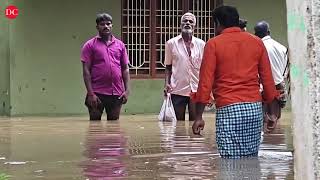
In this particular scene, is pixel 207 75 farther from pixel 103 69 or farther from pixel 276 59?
pixel 103 69

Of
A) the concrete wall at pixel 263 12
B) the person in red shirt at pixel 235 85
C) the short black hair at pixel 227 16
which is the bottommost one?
the person in red shirt at pixel 235 85

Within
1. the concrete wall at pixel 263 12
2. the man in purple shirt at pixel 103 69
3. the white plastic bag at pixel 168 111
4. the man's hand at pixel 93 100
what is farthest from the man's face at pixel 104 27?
the concrete wall at pixel 263 12

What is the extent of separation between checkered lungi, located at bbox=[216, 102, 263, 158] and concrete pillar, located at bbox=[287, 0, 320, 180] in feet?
9.88

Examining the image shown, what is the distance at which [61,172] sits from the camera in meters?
6.25

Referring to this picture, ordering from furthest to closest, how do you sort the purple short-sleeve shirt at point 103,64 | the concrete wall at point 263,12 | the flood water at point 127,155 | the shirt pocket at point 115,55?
the concrete wall at point 263,12
the shirt pocket at point 115,55
the purple short-sleeve shirt at point 103,64
the flood water at point 127,155

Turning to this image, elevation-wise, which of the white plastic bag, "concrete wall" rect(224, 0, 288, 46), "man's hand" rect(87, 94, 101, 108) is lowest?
the white plastic bag

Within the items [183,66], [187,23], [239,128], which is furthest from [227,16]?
[183,66]

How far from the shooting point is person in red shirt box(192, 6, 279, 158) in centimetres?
620

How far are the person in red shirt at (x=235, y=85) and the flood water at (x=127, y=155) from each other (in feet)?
0.82

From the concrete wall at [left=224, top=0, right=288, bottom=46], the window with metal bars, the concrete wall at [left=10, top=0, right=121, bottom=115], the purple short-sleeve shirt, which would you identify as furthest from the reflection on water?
the concrete wall at [left=224, top=0, right=288, bottom=46]

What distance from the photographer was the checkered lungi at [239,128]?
6.23m

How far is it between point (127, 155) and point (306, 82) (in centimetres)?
455

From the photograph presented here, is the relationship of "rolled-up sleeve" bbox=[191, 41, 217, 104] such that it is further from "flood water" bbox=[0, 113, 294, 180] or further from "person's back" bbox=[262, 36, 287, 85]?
"person's back" bbox=[262, 36, 287, 85]

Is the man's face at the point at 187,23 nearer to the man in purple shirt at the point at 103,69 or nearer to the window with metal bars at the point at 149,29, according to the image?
the man in purple shirt at the point at 103,69
